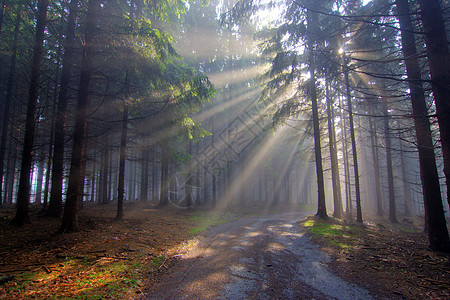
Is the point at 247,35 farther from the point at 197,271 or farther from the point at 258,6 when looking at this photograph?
the point at 197,271

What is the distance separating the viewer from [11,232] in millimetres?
7355

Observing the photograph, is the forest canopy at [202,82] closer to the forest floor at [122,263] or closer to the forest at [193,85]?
the forest at [193,85]

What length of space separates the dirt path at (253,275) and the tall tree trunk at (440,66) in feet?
12.3

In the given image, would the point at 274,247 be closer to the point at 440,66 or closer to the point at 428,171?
the point at 428,171

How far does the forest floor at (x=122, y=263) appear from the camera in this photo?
4191 millimetres

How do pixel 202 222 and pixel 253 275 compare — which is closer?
pixel 253 275

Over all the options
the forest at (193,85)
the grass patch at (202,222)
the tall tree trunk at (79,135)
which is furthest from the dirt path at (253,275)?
the tall tree trunk at (79,135)

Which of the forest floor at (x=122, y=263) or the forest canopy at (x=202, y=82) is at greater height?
the forest canopy at (x=202, y=82)

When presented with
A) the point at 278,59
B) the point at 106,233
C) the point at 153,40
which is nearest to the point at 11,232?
the point at 106,233

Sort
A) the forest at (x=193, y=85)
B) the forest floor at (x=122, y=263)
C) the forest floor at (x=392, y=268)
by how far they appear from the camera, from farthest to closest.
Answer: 1. the forest at (x=193, y=85)
2. the forest floor at (x=392, y=268)
3. the forest floor at (x=122, y=263)

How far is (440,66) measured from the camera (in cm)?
560

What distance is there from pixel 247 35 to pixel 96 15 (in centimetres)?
1953

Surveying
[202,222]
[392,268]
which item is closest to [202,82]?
[202,222]

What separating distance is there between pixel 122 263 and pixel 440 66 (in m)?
9.29
